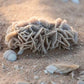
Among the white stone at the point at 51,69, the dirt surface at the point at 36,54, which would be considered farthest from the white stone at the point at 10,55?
the white stone at the point at 51,69

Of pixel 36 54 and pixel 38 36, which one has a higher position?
pixel 38 36

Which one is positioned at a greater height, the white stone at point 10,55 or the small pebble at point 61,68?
the white stone at point 10,55

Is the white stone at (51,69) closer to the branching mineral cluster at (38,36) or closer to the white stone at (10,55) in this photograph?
the branching mineral cluster at (38,36)

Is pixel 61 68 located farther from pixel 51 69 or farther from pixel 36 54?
pixel 36 54

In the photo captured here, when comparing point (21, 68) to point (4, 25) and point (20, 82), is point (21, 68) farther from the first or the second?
point (4, 25)

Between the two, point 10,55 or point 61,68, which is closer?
point 61,68

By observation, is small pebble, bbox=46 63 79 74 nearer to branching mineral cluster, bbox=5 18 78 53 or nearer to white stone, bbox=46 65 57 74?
white stone, bbox=46 65 57 74

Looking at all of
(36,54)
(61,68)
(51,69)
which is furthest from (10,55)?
(61,68)
